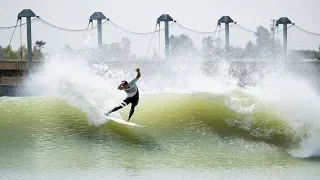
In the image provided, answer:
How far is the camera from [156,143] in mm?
16828

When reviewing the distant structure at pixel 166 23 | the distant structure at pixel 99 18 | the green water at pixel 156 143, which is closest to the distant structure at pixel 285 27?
the distant structure at pixel 166 23

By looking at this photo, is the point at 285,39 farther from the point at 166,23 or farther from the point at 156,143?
the point at 156,143

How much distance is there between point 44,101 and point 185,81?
36.7 feet

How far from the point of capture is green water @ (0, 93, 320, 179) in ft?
46.8

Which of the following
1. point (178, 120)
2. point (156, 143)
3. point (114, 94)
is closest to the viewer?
point (156, 143)

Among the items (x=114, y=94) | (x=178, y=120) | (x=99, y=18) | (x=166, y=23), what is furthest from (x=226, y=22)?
(x=178, y=120)

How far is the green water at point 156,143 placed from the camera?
14.3 metres

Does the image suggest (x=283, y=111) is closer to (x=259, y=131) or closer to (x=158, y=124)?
(x=259, y=131)

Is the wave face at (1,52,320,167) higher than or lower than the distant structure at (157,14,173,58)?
lower

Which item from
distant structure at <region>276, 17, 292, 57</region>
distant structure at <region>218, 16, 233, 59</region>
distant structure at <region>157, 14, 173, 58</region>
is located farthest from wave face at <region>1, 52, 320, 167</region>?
distant structure at <region>276, 17, 292, 57</region>

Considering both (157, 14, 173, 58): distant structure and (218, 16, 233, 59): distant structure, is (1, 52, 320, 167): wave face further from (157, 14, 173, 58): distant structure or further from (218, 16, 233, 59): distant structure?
(218, 16, 233, 59): distant structure

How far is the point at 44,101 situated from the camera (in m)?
23.6

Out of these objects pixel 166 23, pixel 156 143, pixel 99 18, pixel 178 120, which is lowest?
pixel 156 143

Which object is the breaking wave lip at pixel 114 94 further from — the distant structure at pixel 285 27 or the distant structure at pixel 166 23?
the distant structure at pixel 285 27
